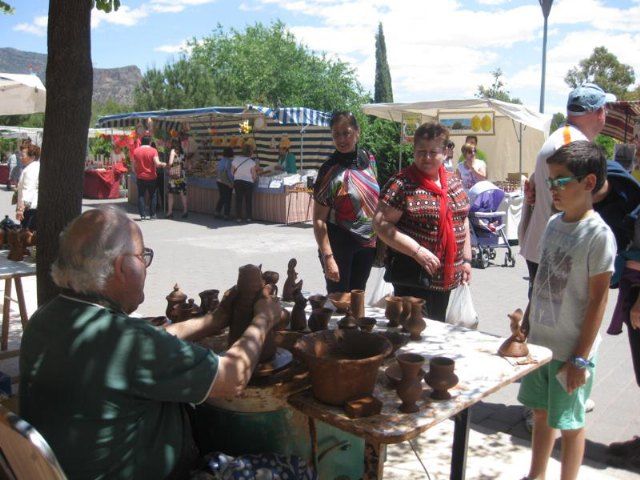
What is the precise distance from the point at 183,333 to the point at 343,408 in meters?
0.81

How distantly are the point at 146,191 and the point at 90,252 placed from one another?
1214 cm

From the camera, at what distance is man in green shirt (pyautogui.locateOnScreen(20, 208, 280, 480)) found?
5.42ft

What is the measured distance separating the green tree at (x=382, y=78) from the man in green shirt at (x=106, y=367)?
3955 cm

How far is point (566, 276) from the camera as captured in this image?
253 cm

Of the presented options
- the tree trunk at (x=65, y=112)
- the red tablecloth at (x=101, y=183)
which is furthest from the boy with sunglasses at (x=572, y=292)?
the red tablecloth at (x=101, y=183)

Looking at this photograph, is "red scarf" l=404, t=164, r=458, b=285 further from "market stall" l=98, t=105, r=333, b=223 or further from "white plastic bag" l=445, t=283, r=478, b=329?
"market stall" l=98, t=105, r=333, b=223

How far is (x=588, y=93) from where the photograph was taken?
309 cm

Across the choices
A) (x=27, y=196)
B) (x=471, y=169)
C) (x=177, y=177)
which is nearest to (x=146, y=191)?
(x=177, y=177)

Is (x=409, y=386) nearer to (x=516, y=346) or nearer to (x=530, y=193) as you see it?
(x=516, y=346)

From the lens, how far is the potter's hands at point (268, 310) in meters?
2.07

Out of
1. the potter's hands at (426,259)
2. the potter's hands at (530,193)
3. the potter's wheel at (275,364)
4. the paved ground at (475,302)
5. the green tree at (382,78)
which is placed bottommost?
the paved ground at (475,302)

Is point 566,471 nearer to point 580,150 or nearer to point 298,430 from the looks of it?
point 298,430

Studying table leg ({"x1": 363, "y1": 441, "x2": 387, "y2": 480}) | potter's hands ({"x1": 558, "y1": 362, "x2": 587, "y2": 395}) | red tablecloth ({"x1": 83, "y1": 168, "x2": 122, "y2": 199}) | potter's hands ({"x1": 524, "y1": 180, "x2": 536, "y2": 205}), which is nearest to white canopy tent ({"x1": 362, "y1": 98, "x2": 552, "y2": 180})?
potter's hands ({"x1": 524, "y1": 180, "x2": 536, "y2": 205})

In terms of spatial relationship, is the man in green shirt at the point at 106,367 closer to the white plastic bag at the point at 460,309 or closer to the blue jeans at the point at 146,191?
the white plastic bag at the point at 460,309
